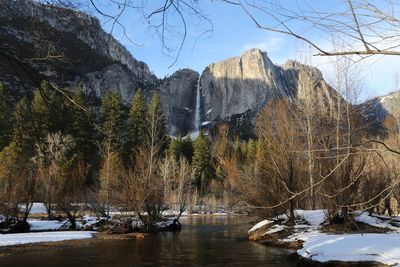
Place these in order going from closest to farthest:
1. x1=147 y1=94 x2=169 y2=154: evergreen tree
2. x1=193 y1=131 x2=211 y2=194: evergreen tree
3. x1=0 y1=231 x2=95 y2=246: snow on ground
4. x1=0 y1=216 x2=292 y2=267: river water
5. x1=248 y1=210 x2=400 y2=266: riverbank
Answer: x1=248 y1=210 x2=400 y2=266: riverbank < x1=0 y1=216 x2=292 y2=267: river water < x1=0 y1=231 x2=95 y2=246: snow on ground < x1=147 y1=94 x2=169 y2=154: evergreen tree < x1=193 y1=131 x2=211 y2=194: evergreen tree

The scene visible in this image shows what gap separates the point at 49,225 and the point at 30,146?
24.3m

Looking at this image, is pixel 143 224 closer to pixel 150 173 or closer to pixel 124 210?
pixel 124 210

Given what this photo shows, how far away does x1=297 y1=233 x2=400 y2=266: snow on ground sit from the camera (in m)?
9.85

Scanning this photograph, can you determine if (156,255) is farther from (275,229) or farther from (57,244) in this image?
(275,229)

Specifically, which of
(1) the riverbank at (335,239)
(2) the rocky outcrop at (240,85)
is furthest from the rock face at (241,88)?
(1) the riverbank at (335,239)

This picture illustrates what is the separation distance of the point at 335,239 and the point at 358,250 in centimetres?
227

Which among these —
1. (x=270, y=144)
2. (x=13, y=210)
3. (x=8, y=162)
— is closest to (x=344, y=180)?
(x=270, y=144)

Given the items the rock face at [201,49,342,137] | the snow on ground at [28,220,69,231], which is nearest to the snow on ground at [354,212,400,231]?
the snow on ground at [28,220,69,231]

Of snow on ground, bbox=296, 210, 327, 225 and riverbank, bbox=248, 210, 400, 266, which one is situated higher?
snow on ground, bbox=296, 210, 327, 225

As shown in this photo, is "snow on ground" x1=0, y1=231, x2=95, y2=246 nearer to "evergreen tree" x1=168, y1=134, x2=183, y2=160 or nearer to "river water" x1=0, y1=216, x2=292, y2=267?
"river water" x1=0, y1=216, x2=292, y2=267

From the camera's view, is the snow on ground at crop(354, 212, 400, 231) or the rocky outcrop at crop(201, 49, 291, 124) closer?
the snow on ground at crop(354, 212, 400, 231)

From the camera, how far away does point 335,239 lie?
42.2 ft

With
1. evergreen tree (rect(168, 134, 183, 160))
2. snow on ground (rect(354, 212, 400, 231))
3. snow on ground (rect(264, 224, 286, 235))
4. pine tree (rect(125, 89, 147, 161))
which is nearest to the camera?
snow on ground (rect(354, 212, 400, 231))

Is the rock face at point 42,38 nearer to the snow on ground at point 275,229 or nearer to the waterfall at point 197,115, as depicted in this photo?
the snow on ground at point 275,229
